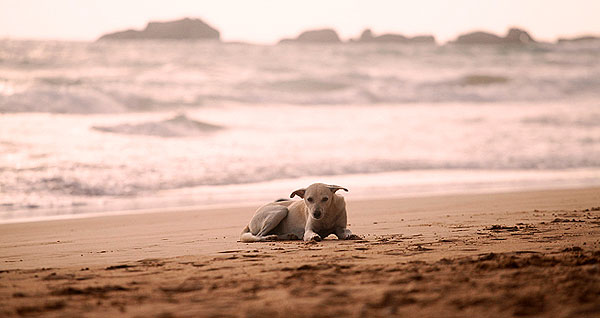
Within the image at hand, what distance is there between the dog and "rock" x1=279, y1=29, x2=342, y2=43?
35779 mm

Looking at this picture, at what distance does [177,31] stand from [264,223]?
1491 inches

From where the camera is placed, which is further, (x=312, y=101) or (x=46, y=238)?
(x=312, y=101)

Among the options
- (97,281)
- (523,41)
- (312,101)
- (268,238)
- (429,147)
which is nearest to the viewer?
(97,281)

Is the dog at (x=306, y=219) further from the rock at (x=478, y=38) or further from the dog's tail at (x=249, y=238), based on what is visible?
the rock at (x=478, y=38)

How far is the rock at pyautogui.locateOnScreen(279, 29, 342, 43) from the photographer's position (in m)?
45.0

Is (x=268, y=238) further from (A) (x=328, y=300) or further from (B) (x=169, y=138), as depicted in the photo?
(B) (x=169, y=138)

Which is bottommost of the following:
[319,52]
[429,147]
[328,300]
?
[328,300]

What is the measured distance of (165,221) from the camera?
422 inches

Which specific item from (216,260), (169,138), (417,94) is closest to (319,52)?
(417,94)

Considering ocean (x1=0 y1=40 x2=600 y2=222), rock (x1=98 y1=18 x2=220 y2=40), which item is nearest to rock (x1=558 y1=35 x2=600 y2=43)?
ocean (x1=0 y1=40 x2=600 y2=222)

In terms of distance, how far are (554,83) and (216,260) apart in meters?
32.1

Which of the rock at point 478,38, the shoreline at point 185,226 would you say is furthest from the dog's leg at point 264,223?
the rock at point 478,38

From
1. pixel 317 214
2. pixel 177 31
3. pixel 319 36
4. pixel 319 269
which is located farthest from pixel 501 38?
pixel 319 269

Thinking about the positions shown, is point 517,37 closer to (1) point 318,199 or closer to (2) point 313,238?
(1) point 318,199
